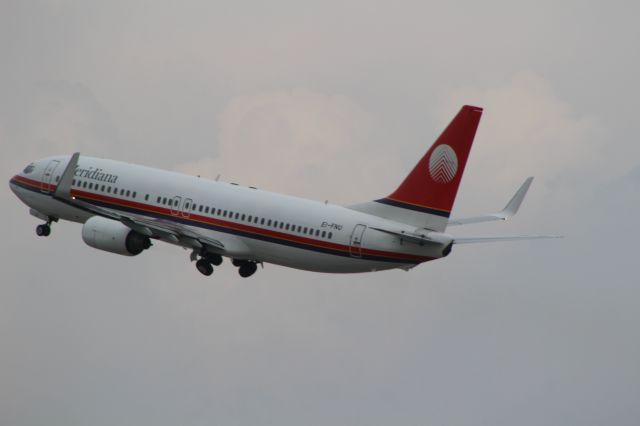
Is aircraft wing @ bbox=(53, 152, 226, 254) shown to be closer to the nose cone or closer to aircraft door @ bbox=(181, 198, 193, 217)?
aircraft door @ bbox=(181, 198, 193, 217)

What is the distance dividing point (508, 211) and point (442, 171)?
23.0ft

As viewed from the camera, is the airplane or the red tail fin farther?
the airplane

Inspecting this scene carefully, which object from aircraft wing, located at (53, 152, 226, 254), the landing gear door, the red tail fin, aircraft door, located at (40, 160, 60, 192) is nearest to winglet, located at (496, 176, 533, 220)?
the red tail fin

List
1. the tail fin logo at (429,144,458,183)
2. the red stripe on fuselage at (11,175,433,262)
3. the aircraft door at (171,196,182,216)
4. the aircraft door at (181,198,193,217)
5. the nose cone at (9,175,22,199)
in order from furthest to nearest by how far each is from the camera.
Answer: the nose cone at (9,175,22,199), the aircraft door at (171,196,182,216), the aircraft door at (181,198,193,217), the red stripe on fuselage at (11,175,433,262), the tail fin logo at (429,144,458,183)

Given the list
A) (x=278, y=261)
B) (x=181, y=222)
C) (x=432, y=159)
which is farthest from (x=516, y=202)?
(x=181, y=222)

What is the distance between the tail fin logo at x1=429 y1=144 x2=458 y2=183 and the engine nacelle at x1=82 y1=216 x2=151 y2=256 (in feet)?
52.6

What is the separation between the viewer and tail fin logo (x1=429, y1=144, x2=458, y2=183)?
76.2 m

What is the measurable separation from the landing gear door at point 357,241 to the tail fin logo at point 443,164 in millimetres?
4680

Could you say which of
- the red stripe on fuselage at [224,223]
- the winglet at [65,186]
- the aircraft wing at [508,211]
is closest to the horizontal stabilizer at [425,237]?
the red stripe on fuselage at [224,223]

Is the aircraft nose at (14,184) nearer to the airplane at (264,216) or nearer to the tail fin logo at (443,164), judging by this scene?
the airplane at (264,216)

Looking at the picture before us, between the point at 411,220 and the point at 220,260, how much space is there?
39.7ft

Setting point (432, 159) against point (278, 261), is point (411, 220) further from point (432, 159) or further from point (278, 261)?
point (278, 261)

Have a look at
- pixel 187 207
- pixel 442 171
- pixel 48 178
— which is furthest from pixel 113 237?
pixel 442 171

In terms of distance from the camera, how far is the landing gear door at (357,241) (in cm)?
7827
